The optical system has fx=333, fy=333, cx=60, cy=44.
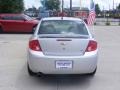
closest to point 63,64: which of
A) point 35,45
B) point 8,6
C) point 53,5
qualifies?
point 35,45

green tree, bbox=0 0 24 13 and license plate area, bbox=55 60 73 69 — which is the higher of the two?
green tree, bbox=0 0 24 13

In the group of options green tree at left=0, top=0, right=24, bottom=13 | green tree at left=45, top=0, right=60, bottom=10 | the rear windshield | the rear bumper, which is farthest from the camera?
green tree at left=45, top=0, right=60, bottom=10

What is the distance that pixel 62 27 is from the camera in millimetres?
8070

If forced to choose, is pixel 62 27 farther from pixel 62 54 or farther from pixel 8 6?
pixel 8 6

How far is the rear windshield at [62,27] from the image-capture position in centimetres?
795

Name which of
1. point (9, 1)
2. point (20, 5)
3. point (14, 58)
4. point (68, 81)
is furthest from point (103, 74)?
point (20, 5)

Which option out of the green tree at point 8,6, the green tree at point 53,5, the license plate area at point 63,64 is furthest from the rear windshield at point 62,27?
the green tree at point 53,5

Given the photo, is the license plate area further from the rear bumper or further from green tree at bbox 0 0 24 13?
green tree at bbox 0 0 24 13

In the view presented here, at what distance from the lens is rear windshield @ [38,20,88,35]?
A: 26.1 ft

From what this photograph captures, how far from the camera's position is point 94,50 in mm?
7512

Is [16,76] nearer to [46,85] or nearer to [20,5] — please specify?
[46,85]

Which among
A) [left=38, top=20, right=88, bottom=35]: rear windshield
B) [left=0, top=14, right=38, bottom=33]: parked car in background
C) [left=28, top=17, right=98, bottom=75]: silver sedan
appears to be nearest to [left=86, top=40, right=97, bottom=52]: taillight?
[left=28, top=17, right=98, bottom=75]: silver sedan

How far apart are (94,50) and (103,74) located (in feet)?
4.65

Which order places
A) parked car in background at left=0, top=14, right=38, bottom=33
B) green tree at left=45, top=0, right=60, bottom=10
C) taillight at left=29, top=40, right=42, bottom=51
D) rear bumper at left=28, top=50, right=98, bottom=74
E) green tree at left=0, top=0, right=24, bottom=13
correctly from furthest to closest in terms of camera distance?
green tree at left=45, top=0, right=60, bottom=10, green tree at left=0, top=0, right=24, bottom=13, parked car in background at left=0, top=14, right=38, bottom=33, taillight at left=29, top=40, right=42, bottom=51, rear bumper at left=28, top=50, right=98, bottom=74
